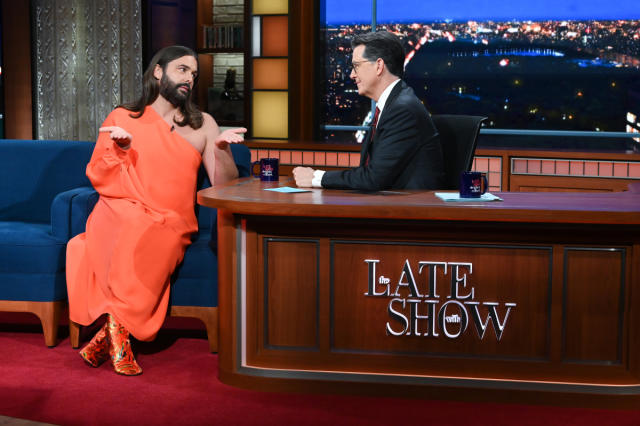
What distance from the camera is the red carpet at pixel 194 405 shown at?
264 cm

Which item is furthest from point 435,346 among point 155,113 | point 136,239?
point 155,113

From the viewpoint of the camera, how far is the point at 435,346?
2801mm

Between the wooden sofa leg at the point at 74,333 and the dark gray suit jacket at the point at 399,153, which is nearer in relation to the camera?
the dark gray suit jacket at the point at 399,153

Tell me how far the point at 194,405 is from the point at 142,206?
→ 3.13 ft

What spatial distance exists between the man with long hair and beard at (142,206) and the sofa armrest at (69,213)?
0.10 meters

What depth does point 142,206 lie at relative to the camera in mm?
3336

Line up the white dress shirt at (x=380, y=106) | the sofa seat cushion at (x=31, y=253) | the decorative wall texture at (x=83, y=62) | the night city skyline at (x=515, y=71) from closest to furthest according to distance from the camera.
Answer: the white dress shirt at (x=380, y=106) < the sofa seat cushion at (x=31, y=253) < the night city skyline at (x=515, y=71) < the decorative wall texture at (x=83, y=62)

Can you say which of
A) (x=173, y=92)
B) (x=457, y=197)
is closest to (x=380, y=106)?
(x=457, y=197)

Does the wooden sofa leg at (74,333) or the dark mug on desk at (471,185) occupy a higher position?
the dark mug on desk at (471,185)

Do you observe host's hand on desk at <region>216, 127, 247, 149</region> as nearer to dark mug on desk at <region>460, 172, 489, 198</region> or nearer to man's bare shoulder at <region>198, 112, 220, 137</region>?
man's bare shoulder at <region>198, 112, 220, 137</region>

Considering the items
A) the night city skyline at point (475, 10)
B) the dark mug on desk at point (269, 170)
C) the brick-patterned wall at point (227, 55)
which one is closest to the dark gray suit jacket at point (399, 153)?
the dark mug on desk at point (269, 170)

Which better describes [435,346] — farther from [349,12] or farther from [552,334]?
[349,12]

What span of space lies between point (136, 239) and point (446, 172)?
1.35 meters

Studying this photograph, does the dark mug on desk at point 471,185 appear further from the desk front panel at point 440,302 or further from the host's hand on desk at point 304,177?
the host's hand on desk at point 304,177
